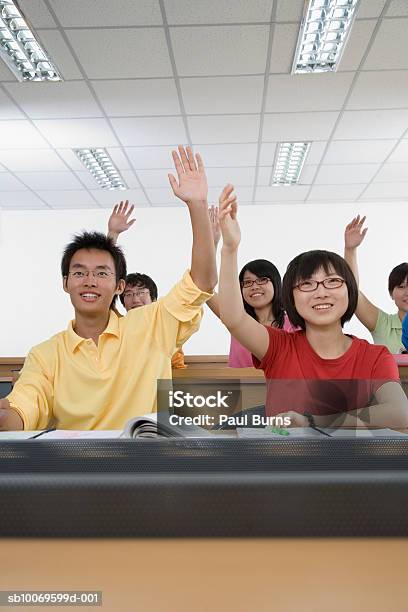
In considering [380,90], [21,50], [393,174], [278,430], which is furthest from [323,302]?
[393,174]

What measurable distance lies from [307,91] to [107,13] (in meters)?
1.68

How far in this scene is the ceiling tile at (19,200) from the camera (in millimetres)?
6820

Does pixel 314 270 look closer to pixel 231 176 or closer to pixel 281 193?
pixel 231 176

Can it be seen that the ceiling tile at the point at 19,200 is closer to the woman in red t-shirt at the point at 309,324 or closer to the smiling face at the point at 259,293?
the smiling face at the point at 259,293

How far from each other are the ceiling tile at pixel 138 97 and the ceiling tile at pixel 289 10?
1007mm

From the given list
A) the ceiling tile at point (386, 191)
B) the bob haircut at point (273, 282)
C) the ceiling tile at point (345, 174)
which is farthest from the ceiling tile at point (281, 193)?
the bob haircut at point (273, 282)

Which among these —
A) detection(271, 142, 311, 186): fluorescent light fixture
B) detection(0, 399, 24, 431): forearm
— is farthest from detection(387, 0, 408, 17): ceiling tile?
detection(0, 399, 24, 431): forearm

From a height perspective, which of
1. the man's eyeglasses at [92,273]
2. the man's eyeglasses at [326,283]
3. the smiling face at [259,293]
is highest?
the smiling face at [259,293]

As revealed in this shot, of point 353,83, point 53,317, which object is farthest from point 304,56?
point 53,317

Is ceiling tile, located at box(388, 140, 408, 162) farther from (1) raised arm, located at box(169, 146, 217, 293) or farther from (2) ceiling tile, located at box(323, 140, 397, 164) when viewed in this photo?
(1) raised arm, located at box(169, 146, 217, 293)

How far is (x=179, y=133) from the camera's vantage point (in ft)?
16.4

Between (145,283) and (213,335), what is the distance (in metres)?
4.29

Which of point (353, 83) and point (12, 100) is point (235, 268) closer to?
point (353, 83)

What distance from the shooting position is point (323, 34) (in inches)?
139
